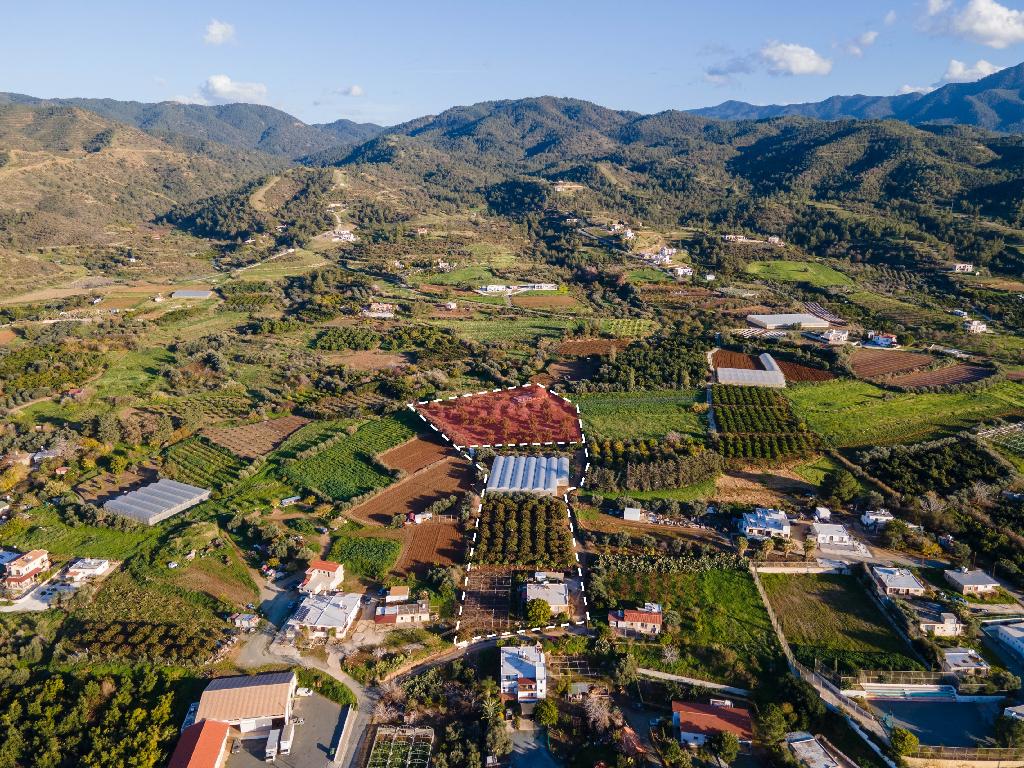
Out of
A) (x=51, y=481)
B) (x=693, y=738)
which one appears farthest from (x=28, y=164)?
(x=693, y=738)

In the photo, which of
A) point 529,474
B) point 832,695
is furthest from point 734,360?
point 832,695

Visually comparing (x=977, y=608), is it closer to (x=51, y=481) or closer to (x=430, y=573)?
(x=430, y=573)

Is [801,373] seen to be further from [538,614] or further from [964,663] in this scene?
[538,614]

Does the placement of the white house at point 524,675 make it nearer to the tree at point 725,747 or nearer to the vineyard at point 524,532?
the vineyard at point 524,532

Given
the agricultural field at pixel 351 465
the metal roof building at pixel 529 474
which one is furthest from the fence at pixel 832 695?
the agricultural field at pixel 351 465

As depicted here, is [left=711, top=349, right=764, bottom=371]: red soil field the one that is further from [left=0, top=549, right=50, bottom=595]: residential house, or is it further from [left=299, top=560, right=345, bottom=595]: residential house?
[left=0, top=549, right=50, bottom=595]: residential house
